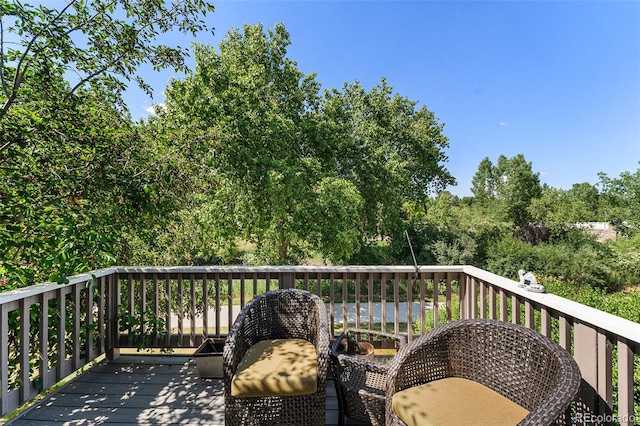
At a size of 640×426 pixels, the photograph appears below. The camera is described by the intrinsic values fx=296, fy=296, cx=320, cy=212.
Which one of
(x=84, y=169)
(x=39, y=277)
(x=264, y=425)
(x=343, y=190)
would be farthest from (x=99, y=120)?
(x=343, y=190)

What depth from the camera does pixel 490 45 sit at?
8.50m

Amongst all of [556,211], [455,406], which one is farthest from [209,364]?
[556,211]

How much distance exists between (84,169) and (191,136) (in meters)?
1.39

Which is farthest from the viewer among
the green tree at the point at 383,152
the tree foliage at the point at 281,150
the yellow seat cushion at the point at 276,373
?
the green tree at the point at 383,152

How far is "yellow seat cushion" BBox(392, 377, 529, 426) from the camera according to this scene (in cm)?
125

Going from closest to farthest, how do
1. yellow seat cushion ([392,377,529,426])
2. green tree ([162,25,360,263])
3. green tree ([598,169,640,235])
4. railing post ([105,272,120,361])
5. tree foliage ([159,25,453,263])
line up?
yellow seat cushion ([392,377,529,426])
railing post ([105,272,120,361])
green tree ([162,25,360,263])
tree foliage ([159,25,453,263])
green tree ([598,169,640,235])

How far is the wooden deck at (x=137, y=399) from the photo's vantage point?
6.37 feet

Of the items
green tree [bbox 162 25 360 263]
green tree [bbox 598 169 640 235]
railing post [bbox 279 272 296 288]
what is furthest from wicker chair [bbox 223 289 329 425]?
green tree [bbox 598 169 640 235]

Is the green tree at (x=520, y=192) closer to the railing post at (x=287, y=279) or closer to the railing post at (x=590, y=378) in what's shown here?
the railing post at (x=287, y=279)

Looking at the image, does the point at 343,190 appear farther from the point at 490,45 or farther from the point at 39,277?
the point at 490,45

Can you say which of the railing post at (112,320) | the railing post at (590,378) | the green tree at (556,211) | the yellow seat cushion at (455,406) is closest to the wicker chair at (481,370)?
the yellow seat cushion at (455,406)

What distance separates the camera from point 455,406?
1338 millimetres

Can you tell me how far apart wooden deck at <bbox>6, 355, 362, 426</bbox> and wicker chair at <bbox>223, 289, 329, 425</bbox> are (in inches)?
15.6

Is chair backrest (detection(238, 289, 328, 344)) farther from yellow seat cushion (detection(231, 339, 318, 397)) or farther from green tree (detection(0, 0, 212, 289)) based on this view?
green tree (detection(0, 0, 212, 289))
